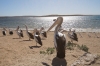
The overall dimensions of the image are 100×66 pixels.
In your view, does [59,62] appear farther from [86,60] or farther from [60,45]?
[86,60]

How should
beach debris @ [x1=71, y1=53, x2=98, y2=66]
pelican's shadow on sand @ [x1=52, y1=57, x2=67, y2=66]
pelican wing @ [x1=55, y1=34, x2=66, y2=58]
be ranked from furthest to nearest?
pelican wing @ [x1=55, y1=34, x2=66, y2=58] → pelican's shadow on sand @ [x1=52, y1=57, x2=67, y2=66] → beach debris @ [x1=71, y1=53, x2=98, y2=66]

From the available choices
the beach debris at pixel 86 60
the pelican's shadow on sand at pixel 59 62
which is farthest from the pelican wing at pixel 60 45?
the beach debris at pixel 86 60

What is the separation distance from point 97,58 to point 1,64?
3561 millimetres

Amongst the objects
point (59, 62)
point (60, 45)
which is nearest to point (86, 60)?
point (59, 62)

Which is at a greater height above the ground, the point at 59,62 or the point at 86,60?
the point at 86,60

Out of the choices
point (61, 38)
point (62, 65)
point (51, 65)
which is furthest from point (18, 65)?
point (61, 38)

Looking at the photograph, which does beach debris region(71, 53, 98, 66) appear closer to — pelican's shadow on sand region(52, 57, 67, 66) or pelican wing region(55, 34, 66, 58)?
pelican's shadow on sand region(52, 57, 67, 66)

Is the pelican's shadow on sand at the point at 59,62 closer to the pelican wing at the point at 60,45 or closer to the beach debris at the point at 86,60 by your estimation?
the pelican wing at the point at 60,45

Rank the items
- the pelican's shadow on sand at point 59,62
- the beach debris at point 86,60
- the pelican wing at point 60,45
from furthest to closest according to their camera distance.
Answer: the pelican wing at point 60,45 < the pelican's shadow on sand at point 59,62 < the beach debris at point 86,60

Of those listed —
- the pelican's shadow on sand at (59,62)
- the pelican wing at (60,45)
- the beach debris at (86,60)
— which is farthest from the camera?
the pelican wing at (60,45)

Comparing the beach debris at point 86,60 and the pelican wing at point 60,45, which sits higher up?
the pelican wing at point 60,45

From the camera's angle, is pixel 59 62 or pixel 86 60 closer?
pixel 86 60

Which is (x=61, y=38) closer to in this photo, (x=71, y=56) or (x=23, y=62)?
(x=71, y=56)

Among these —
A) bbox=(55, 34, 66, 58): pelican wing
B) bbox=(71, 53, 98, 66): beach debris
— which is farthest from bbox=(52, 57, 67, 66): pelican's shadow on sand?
bbox=(71, 53, 98, 66): beach debris
